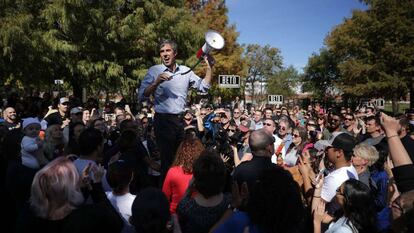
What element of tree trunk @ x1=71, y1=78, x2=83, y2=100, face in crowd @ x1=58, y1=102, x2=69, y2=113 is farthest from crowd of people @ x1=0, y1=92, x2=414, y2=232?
tree trunk @ x1=71, y1=78, x2=83, y2=100

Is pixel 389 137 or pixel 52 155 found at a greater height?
pixel 389 137

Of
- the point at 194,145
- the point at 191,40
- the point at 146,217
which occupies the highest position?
the point at 191,40

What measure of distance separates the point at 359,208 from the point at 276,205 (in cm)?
96

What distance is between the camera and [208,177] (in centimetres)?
311

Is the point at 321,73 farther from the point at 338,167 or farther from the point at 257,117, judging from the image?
the point at 338,167

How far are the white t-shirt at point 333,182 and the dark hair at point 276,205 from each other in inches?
61.0

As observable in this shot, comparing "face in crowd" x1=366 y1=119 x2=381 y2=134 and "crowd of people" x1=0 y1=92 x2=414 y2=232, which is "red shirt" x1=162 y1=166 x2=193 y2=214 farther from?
"face in crowd" x1=366 y1=119 x2=381 y2=134

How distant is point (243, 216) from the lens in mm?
2387

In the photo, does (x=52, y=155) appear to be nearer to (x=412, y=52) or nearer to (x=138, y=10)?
(x=138, y=10)

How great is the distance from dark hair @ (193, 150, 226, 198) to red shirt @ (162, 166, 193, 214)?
2.16 feet

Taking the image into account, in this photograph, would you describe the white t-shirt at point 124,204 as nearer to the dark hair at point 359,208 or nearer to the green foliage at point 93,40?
the dark hair at point 359,208

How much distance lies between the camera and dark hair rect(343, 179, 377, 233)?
2.86 metres

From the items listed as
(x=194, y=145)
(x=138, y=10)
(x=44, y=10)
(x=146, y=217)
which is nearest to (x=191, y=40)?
(x=138, y=10)

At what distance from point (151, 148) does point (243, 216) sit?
4.42 meters
